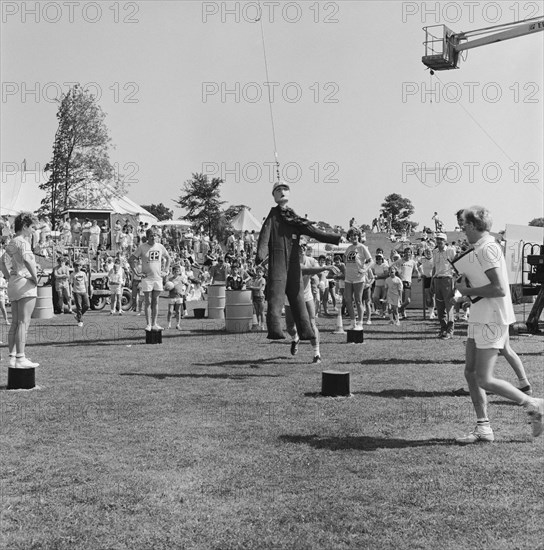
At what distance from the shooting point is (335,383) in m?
8.05

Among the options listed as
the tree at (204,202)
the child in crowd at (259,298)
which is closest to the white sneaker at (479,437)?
the child in crowd at (259,298)

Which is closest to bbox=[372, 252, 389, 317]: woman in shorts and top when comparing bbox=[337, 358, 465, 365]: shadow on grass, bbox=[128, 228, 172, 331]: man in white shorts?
bbox=[128, 228, 172, 331]: man in white shorts

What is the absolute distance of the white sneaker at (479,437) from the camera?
6.03 meters

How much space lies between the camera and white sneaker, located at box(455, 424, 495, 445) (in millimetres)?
6031

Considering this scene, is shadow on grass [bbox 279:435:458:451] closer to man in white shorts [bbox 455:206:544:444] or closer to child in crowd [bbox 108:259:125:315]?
man in white shorts [bbox 455:206:544:444]

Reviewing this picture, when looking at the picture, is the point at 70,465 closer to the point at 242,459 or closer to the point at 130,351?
the point at 242,459

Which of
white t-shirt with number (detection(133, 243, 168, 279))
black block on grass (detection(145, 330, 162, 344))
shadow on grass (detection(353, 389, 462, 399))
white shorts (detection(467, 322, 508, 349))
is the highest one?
white t-shirt with number (detection(133, 243, 168, 279))

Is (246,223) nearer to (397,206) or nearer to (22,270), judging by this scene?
(22,270)

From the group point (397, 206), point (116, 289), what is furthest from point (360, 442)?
point (397, 206)

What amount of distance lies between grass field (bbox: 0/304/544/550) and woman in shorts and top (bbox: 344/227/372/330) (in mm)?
4726

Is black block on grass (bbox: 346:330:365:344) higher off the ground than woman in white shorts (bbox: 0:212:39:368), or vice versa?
woman in white shorts (bbox: 0:212:39:368)

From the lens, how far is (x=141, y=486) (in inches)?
194

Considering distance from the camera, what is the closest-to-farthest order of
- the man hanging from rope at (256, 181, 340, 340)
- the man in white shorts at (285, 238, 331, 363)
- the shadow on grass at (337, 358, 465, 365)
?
1. the man hanging from rope at (256, 181, 340, 340)
2. the man in white shorts at (285, 238, 331, 363)
3. the shadow on grass at (337, 358, 465, 365)

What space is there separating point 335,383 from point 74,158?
132ft
